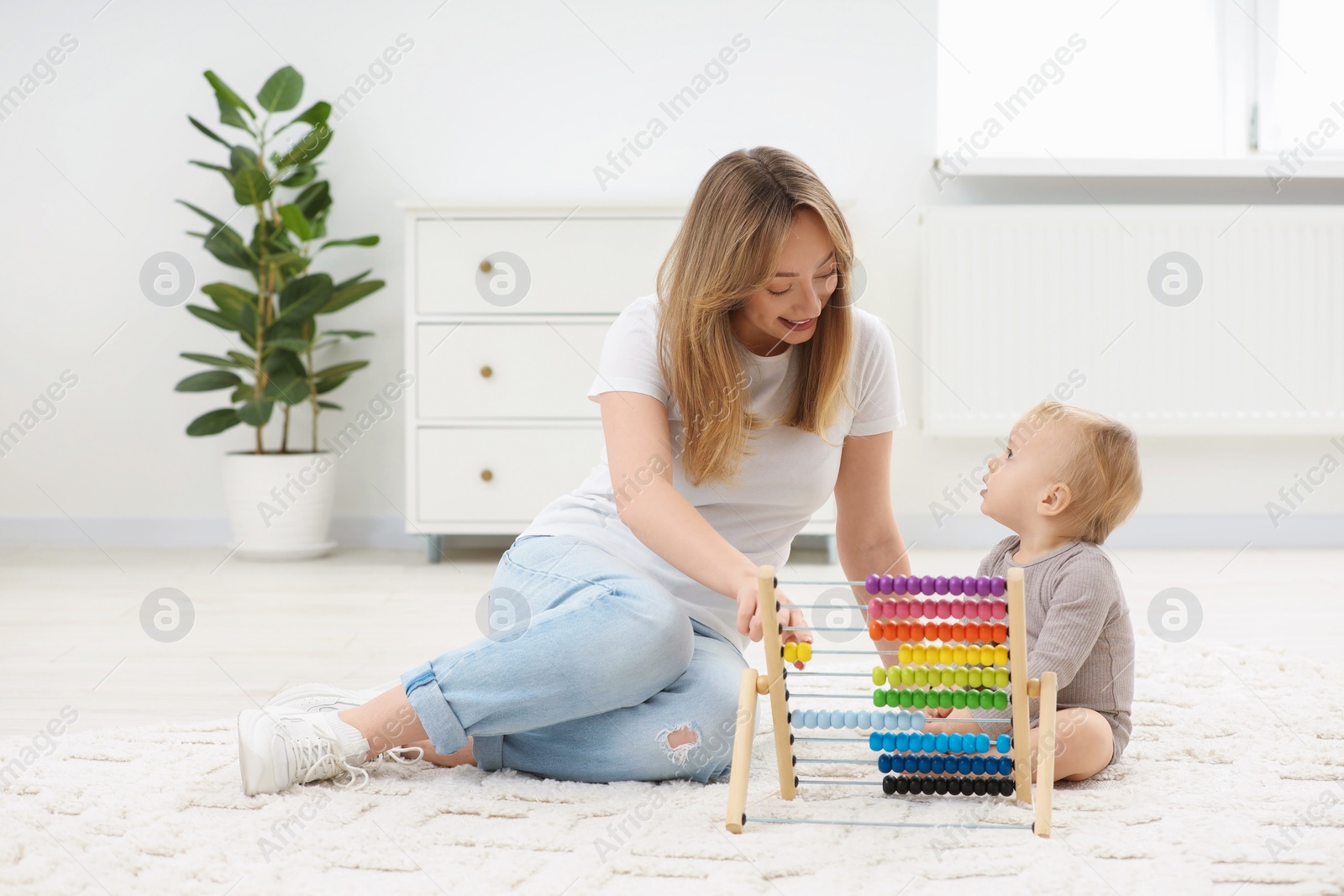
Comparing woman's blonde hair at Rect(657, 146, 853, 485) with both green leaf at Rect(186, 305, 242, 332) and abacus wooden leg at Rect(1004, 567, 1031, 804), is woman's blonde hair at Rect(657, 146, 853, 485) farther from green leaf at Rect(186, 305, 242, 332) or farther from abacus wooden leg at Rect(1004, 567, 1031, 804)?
green leaf at Rect(186, 305, 242, 332)

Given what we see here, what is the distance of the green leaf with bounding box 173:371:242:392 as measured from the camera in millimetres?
2732

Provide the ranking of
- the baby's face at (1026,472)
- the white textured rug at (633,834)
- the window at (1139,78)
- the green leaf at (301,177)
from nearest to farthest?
the white textured rug at (633,834) < the baby's face at (1026,472) < the green leaf at (301,177) < the window at (1139,78)

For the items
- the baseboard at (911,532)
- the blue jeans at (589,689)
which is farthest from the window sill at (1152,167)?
the blue jeans at (589,689)

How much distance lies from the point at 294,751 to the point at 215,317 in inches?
74.0

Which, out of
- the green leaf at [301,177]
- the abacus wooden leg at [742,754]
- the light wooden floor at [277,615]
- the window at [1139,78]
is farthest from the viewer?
the window at [1139,78]

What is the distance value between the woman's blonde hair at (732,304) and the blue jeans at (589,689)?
18cm

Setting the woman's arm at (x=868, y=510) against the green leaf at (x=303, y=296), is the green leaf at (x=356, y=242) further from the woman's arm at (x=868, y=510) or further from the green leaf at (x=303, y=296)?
the woman's arm at (x=868, y=510)

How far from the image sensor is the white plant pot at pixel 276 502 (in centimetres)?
273

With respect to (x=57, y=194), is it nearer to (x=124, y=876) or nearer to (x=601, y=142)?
(x=601, y=142)

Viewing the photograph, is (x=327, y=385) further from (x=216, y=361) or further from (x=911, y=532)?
(x=911, y=532)

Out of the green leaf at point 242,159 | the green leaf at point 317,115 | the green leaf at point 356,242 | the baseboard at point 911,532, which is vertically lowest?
the baseboard at point 911,532

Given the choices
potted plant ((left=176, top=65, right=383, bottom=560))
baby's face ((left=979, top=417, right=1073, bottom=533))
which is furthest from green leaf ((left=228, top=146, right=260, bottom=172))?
baby's face ((left=979, top=417, right=1073, bottom=533))

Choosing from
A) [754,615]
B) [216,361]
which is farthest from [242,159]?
[754,615]

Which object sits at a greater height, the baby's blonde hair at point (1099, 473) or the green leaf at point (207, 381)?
the green leaf at point (207, 381)
